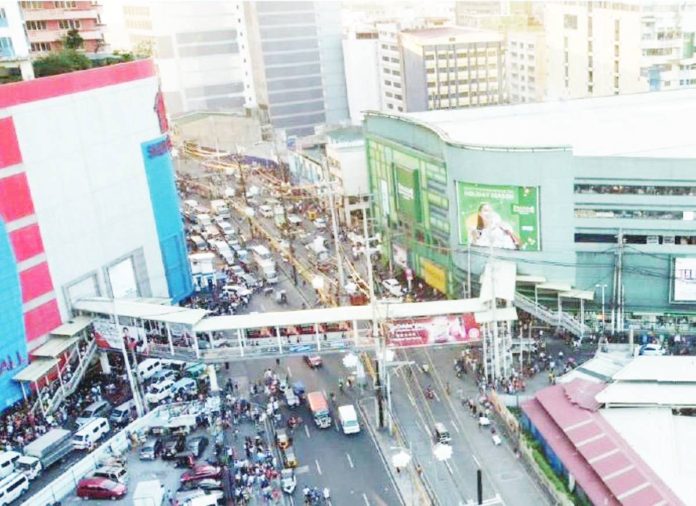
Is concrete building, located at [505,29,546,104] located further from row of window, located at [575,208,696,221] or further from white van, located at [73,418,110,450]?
white van, located at [73,418,110,450]

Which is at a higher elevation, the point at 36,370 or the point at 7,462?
the point at 36,370

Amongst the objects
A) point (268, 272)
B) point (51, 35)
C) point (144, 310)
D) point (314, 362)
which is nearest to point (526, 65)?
point (51, 35)

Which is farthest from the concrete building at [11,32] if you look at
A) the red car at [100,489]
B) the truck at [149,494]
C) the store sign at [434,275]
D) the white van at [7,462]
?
the store sign at [434,275]

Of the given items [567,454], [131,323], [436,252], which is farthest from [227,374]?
[567,454]

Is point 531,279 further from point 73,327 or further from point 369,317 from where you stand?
point 73,327

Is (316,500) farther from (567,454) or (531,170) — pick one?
(531,170)
